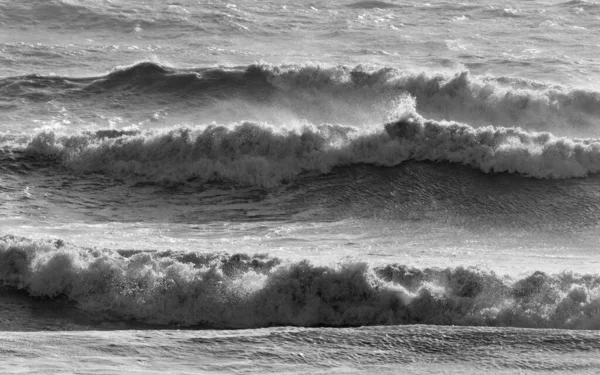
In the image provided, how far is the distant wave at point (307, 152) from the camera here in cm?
1535

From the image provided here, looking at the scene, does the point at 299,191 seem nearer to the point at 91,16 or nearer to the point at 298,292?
the point at 298,292

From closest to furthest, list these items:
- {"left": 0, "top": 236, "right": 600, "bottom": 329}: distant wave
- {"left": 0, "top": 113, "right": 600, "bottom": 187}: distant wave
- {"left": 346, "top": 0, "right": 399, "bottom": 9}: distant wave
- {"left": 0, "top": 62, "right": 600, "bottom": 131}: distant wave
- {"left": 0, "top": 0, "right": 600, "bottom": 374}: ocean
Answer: {"left": 0, "top": 0, "right": 600, "bottom": 374}: ocean → {"left": 0, "top": 236, "right": 600, "bottom": 329}: distant wave → {"left": 0, "top": 113, "right": 600, "bottom": 187}: distant wave → {"left": 0, "top": 62, "right": 600, "bottom": 131}: distant wave → {"left": 346, "top": 0, "right": 399, "bottom": 9}: distant wave

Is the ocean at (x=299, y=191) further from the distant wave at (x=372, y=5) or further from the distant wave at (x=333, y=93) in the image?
the distant wave at (x=372, y=5)

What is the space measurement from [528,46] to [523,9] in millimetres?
4400

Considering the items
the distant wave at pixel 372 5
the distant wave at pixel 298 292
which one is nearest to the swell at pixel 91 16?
the distant wave at pixel 372 5

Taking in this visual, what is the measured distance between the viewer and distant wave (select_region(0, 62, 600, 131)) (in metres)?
18.0

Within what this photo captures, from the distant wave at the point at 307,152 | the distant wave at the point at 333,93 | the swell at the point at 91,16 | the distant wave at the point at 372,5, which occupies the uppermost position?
the distant wave at the point at 372,5

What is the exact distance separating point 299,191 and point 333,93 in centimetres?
524

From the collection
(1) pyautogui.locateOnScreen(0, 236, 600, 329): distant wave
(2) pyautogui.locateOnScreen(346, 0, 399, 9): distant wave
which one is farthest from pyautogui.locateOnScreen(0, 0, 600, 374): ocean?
(2) pyautogui.locateOnScreen(346, 0, 399, 9): distant wave

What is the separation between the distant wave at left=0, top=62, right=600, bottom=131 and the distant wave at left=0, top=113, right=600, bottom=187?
208 cm

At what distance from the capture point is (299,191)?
14797 millimetres

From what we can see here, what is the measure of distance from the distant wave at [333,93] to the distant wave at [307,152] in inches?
82.1

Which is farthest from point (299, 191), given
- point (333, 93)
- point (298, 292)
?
point (333, 93)

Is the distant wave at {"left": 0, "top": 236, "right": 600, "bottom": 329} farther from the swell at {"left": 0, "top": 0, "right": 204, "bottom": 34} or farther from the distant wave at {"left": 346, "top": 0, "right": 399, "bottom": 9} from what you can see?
the distant wave at {"left": 346, "top": 0, "right": 399, "bottom": 9}
